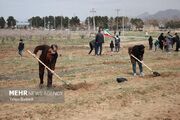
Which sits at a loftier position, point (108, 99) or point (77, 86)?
point (77, 86)

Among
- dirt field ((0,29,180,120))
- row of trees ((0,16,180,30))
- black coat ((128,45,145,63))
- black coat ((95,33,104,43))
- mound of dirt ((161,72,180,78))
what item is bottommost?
dirt field ((0,29,180,120))

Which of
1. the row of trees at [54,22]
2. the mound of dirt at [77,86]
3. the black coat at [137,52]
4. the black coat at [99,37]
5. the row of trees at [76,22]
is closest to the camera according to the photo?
the mound of dirt at [77,86]

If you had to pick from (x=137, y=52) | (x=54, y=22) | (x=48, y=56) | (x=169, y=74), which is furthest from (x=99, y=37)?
(x=54, y=22)

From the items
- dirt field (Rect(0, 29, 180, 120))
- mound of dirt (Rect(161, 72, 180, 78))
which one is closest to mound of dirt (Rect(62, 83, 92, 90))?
dirt field (Rect(0, 29, 180, 120))

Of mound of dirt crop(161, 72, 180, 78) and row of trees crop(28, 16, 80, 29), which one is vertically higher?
row of trees crop(28, 16, 80, 29)

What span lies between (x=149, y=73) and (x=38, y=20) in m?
142

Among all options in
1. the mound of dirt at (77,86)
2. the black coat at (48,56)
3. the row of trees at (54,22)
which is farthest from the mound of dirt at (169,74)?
the row of trees at (54,22)

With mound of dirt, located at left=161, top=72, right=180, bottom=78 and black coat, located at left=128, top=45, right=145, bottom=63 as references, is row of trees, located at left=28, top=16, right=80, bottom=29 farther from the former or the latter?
black coat, located at left=128, top=45, right=145, bottom=63

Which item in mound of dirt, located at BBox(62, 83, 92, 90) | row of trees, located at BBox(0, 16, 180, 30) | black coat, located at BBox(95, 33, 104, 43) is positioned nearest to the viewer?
mound of dirt, located at BBox(62, 83, 92, 90)

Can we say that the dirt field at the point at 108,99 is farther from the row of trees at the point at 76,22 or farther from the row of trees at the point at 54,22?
the row of trees at the point at 54,22

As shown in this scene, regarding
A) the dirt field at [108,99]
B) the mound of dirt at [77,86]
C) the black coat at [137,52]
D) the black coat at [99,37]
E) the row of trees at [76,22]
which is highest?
the row of trees at [76,22]

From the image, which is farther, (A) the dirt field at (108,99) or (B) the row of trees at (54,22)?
(B) the row of trees at (54,22)

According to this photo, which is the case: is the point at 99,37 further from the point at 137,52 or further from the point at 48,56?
the point at 48,56

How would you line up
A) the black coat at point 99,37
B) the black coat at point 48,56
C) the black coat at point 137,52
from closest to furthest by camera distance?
the black coat at point 48,56, the black coat at point 137,52, the black coat at point 99,37
